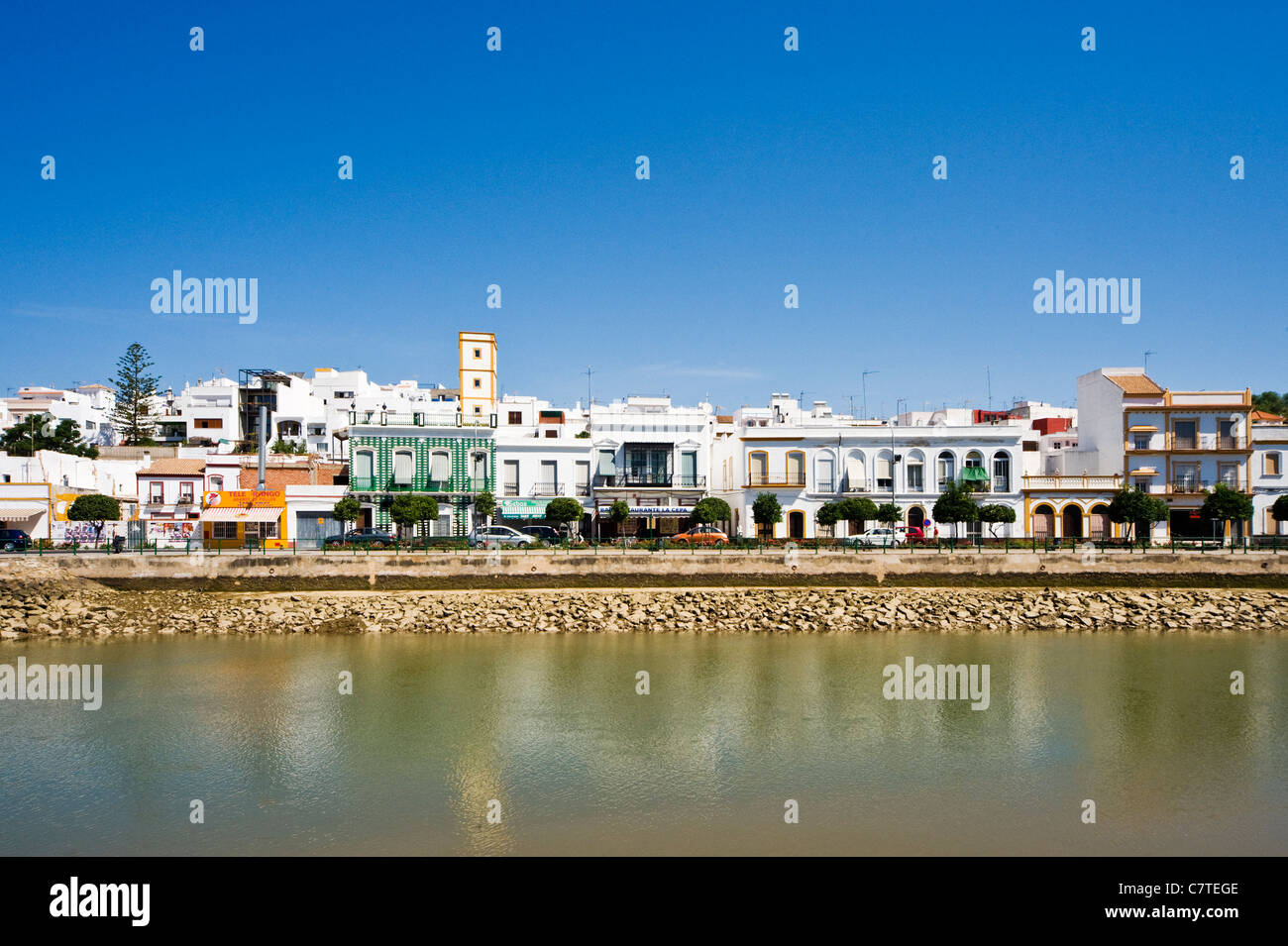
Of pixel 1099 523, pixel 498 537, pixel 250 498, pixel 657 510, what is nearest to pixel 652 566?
pixel 498 537

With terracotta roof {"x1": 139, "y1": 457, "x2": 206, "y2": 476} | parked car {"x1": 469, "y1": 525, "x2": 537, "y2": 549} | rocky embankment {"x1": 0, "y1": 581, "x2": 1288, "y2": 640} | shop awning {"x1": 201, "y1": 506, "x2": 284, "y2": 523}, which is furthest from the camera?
terracotta roof {"x1": 139, "y1": 457, "x2": 206, "y2": 476}

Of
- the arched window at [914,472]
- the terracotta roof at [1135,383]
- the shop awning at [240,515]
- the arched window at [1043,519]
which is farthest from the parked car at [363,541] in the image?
the terracotta roof at [1135,383]

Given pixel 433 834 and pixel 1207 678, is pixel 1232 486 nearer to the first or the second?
pixel 1207 678

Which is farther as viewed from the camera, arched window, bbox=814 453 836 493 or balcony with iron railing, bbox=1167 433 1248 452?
balcony with iron railing, bbox=1167 433 1248 452

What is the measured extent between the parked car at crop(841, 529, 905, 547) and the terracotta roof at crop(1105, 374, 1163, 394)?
1605cm

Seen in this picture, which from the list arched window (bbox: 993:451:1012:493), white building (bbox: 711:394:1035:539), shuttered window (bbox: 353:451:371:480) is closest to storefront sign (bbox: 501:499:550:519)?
shuttered window (bbox: 353:451:371:480)

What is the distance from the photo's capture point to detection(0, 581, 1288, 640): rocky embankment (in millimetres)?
29719

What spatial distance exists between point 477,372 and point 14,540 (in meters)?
30.4

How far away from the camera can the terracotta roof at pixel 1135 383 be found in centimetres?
4577

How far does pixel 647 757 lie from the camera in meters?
16.2

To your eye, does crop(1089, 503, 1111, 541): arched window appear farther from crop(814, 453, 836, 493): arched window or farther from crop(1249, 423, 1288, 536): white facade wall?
crop(814, 453, 836, 493): arched window

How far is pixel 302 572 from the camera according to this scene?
32.8m
